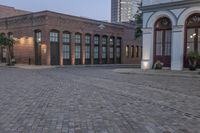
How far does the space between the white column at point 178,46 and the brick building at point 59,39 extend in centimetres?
1386

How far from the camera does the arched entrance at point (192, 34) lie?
750 inches

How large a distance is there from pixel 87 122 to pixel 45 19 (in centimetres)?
2408

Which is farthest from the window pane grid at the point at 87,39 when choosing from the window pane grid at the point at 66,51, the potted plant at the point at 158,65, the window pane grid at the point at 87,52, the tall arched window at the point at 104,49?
the potted plant at the point at 158,65

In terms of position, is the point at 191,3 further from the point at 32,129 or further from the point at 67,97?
the point at 32,129

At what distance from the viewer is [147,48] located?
2123 centimetres

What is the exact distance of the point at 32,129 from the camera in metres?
4.93

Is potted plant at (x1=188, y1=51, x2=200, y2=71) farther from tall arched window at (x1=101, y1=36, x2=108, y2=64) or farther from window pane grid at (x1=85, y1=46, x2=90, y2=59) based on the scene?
tall arched window at (x1=101, y1=36, x2=108, y2=64)

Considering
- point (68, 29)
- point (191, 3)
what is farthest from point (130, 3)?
point (191, 3)

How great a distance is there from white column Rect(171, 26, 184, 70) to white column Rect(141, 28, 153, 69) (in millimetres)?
1967

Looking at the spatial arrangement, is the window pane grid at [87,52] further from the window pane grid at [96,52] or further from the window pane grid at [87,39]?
the window pane grid at [96,52]

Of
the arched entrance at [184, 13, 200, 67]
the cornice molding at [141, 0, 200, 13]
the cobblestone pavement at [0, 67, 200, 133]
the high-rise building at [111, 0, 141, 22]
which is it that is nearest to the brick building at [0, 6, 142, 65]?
the cornice molding at [141, 0, 200, 13]

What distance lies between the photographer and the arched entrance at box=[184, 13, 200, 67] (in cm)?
1905

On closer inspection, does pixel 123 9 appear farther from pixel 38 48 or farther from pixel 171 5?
pixel 171 5

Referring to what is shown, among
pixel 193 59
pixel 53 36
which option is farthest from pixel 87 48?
pixel 193 59
